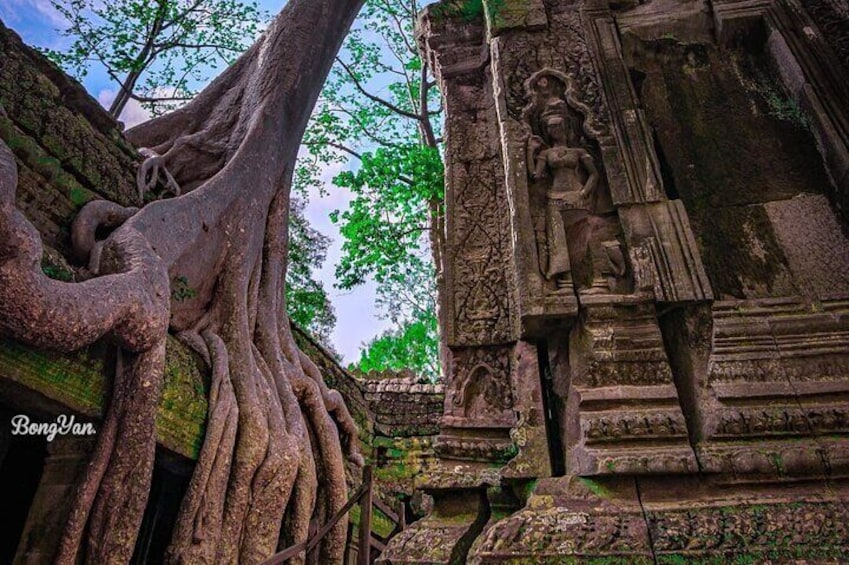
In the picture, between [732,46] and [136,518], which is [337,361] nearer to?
[136,518]

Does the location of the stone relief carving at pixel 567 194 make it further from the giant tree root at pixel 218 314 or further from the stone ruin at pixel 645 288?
the giant tree root at pixel 218 314

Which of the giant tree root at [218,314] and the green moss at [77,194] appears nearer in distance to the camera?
the giant tree root at [218,314]

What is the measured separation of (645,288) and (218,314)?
2.83m

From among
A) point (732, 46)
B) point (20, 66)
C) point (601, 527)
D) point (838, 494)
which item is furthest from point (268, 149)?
point (838, 494)

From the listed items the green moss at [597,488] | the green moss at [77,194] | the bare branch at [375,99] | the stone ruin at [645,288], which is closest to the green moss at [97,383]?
the green moss at [77,194]

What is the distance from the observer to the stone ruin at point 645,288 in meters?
1.68

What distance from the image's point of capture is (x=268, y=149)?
4.42 metres

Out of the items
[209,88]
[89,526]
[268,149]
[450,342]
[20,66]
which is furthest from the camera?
[209,88]

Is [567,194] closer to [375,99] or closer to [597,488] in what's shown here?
[597,488]

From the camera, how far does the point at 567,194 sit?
96.3 inches

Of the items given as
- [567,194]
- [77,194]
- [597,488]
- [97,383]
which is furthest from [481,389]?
[77,194]

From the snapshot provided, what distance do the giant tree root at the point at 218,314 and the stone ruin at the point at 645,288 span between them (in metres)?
1.46

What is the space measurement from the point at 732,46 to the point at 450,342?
264 cm

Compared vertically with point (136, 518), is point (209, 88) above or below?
above
